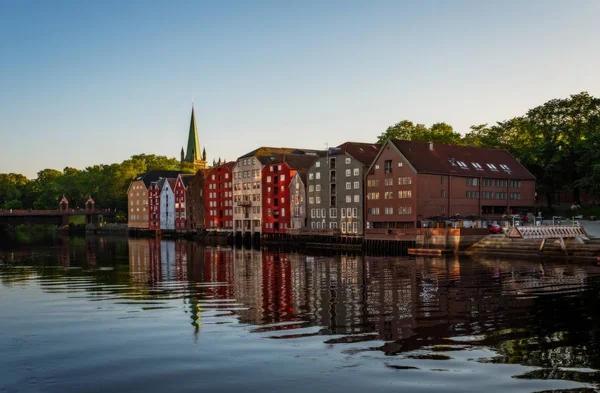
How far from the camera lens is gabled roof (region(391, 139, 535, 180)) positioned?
85750 millimetres

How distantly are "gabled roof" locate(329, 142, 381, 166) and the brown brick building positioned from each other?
16.0 feet

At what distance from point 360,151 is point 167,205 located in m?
77.4

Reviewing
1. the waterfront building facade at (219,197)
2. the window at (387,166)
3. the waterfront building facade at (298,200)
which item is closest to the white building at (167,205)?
the waterfront building facade at (219,197)

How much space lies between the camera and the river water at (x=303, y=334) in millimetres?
18469

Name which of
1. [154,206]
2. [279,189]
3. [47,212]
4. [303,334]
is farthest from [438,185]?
[47,212]

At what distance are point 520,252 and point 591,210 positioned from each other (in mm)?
38085

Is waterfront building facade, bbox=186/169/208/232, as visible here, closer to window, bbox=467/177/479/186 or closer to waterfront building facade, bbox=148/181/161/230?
waterfront building facade, bbox=148/181/161/230

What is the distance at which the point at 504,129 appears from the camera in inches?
4616

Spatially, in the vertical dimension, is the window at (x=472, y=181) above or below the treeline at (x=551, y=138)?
below

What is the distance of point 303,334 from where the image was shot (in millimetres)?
24828

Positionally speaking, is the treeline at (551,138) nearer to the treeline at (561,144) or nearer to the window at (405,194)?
the treeline at (561,144)

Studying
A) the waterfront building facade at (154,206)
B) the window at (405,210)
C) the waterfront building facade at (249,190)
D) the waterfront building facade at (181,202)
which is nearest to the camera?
the window at (405,210)

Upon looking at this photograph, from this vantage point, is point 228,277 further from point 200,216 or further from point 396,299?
point 200,216

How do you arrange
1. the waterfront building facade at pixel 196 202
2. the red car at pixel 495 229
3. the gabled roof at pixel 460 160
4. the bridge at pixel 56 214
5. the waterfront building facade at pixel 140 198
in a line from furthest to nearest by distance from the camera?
1. the waterfront building facade at pixel 140 198
2. the bridge at pixel 56 214
3. the waterfront building facade at pixel 196 202
4. the gabled roof at pixel 460 160
5. the red car at pixel 495 229
